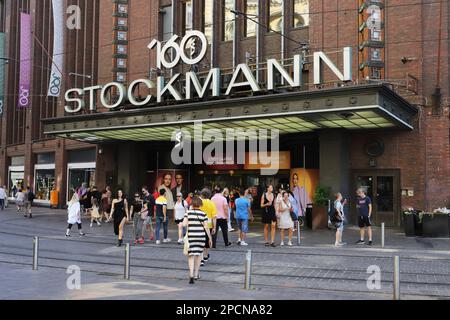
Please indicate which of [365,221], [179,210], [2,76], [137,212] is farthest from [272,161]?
[2,76]

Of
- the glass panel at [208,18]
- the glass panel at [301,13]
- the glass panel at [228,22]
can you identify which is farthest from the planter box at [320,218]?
the glass panel at [208,18]

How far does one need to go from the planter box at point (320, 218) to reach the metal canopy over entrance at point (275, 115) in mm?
3376

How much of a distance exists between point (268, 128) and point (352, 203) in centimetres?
475

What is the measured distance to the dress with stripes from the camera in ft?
31.0

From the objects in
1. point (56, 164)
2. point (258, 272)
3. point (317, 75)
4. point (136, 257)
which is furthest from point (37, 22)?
point (258, 272)

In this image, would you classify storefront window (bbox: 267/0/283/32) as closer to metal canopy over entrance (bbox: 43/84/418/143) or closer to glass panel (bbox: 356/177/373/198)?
metal canopy over entrance (bbox: 43/84/418/143)

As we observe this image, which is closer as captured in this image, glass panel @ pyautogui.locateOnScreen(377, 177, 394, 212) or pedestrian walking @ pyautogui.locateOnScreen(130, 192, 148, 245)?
pedestrian walking @ pyautogui.locateOnScreen(130, 192, 148, 245)

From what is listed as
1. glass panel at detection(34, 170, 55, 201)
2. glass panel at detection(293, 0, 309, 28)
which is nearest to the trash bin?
glass panel at detection(34, 170, 55, 201)

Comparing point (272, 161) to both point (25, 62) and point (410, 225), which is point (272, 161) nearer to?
point (410, 225)

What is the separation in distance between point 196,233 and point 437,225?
1089 centimetres

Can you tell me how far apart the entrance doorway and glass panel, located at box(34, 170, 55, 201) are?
74.8 ft

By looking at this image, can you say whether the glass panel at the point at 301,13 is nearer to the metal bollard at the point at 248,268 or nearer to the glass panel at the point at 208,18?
the glass panel at the point at 208,18

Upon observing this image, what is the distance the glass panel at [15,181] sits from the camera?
41.2 m

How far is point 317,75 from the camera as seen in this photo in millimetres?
17578
